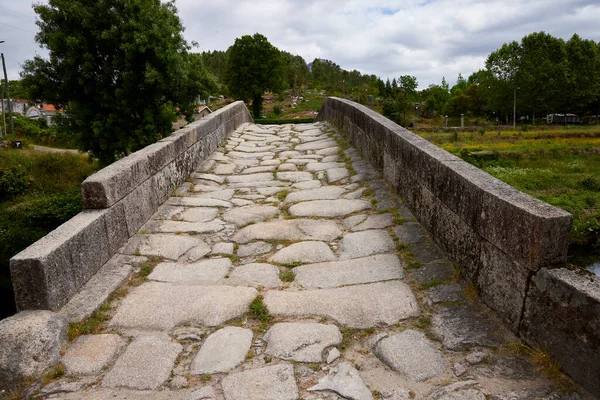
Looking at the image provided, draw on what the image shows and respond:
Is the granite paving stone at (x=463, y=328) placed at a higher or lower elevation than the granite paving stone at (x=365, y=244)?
lower

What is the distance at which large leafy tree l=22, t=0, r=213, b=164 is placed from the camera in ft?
38.8

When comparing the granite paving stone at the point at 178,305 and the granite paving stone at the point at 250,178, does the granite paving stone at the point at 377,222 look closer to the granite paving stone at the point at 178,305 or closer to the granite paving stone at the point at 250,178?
the granite paving stone at the point at 178,305

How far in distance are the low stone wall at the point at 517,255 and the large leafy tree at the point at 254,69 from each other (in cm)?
4037

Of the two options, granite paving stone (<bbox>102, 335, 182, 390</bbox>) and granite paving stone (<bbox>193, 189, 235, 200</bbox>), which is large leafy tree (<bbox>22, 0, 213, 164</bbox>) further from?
granite paving stone (<bbox>102, 335, 182, 390</bbox>)

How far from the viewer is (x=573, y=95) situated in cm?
4853

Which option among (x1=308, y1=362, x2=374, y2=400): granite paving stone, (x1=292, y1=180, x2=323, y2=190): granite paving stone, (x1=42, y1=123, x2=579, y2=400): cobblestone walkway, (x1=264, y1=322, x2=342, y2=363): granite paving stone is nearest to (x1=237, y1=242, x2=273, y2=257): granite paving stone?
(x1=42, y1=123, x2=579, y2=400): cobblestone walkway

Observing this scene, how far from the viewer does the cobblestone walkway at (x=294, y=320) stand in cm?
207

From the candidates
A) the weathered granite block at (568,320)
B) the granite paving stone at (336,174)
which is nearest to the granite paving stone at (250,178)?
the granite paving stone at (336,174)

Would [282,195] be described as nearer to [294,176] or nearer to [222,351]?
[294,176]

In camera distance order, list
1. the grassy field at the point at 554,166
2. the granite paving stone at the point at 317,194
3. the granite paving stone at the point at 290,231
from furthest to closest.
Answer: the grassy field at the point at 554,166
the granite paving stone at the point at 317,194
the granite paving stone at the point at 290,231

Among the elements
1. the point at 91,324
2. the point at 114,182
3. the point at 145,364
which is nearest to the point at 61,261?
the point at 91,324

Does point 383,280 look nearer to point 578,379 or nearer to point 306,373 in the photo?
point 306,373

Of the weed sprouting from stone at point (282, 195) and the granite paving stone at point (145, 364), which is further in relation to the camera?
the weed sprouting from stone at point (282, 195)

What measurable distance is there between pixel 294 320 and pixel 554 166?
70.9 feet
